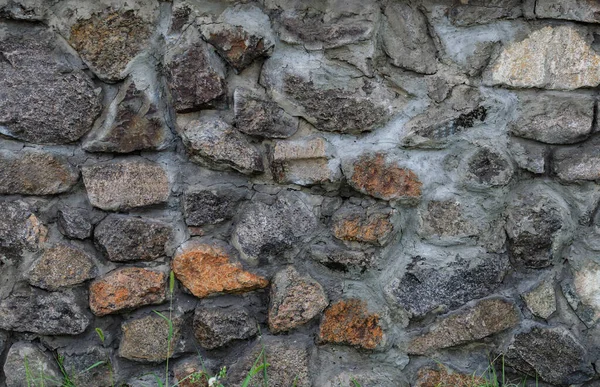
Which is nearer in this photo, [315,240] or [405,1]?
[405,1]

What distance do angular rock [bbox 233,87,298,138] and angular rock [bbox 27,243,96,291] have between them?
0.56 m

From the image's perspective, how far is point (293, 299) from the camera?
1819mm

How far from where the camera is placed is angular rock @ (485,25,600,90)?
164 cm

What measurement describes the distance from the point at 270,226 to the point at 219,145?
26 cm

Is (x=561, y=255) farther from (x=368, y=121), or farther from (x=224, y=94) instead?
(x=224, y=94)

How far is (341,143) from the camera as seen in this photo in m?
1.78

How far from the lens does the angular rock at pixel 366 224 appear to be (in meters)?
1.78

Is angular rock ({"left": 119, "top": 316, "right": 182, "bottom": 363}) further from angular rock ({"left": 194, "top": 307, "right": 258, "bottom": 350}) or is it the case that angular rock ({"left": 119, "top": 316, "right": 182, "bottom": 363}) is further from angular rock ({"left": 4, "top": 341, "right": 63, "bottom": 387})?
angular rock ({"left": 4, "top": 341, "right": 63, "bottom": 387})

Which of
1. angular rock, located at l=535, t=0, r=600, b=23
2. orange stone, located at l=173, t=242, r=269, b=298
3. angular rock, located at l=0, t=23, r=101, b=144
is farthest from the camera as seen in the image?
orange stone, located at l=173, t=242, r=269, b=298

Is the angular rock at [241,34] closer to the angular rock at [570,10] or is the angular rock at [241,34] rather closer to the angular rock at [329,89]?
the angular rock at [329,89]

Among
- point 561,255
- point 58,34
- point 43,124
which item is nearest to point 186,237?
point 43,124

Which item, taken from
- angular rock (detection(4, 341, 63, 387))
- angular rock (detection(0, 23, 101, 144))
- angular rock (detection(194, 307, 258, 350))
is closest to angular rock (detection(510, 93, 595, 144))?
angular rock (detection(194, 307, 258, 350))

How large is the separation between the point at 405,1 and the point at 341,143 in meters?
0.39

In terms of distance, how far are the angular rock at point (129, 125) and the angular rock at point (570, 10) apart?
0.99m
